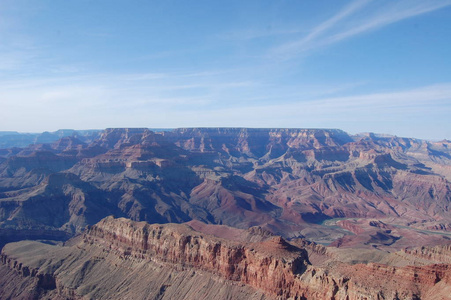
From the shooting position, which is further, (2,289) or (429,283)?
Result: (2,289)

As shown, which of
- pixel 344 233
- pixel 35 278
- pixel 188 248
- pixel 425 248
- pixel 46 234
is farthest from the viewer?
pixel 344 233

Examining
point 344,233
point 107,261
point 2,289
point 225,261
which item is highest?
point 225,261

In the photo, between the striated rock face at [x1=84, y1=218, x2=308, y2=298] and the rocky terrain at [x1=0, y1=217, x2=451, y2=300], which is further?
the striated rock face at [x1=84, y1=218, x2=308, y2=298]

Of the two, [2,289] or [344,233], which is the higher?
[2,289]

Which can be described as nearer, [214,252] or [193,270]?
[214,252]

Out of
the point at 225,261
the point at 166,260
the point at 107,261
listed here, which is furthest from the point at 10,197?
the point at 225,261

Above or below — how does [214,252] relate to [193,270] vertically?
above

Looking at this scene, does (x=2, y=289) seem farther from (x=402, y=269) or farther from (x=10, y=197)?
(x=10, y=197)

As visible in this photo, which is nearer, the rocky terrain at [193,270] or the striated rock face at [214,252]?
the rocky terrain at [193,270]
